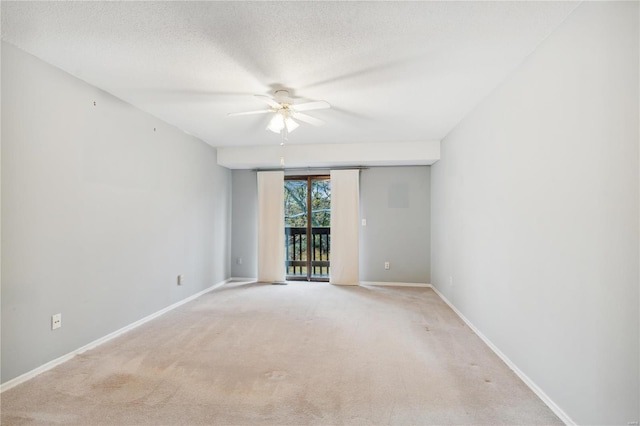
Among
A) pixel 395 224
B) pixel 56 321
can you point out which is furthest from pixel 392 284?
pixel 56 321

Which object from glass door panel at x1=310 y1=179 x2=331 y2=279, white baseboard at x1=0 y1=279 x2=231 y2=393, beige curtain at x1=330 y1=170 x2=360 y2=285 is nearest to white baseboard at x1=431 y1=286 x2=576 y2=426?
beige curtain at x1=330 y1=170 x2=360 y2=285

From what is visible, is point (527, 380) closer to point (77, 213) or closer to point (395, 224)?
point (395, 224)

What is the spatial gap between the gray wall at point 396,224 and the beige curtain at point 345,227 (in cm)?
17

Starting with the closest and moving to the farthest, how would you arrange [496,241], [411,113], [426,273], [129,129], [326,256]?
[496,241] → [129,129] → [411,113] → [426,273] → [326,256]

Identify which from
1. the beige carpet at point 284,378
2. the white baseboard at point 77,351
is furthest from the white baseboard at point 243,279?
the beige carpet at point 284,378

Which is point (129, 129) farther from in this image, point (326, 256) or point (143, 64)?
point (326, 256)

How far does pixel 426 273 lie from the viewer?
5148 millimetres

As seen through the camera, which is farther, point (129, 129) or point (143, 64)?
point (129, 129)

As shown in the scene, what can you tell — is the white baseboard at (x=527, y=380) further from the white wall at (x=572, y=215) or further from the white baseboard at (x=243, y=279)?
the white baseboard at (x=243, y=279)

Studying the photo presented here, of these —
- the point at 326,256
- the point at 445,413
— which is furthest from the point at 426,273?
the point at 445,413

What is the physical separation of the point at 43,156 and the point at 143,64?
1032 millimetres

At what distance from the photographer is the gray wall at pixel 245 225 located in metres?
5.59

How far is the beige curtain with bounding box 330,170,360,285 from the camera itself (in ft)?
17.1

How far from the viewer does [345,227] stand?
524 cm
